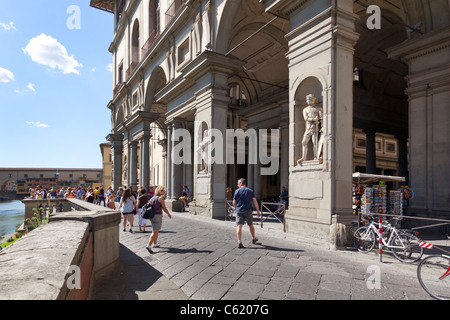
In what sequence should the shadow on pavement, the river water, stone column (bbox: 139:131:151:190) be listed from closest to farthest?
the shadow on pavement < the river water < stone column (bbox: 139:131:151:190)

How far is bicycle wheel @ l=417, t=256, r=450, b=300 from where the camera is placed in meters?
3.84

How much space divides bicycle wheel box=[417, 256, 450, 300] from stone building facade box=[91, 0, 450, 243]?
239 cm

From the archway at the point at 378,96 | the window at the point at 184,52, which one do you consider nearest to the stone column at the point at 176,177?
the window at the point at 184,52

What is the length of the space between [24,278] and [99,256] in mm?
2447

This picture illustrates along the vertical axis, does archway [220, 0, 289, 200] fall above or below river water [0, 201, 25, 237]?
above

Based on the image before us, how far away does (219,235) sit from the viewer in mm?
8031

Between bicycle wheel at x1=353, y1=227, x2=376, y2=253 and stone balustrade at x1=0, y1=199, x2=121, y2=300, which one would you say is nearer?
stone balustrade at x1=0, y1=199, x2=121, y2=300

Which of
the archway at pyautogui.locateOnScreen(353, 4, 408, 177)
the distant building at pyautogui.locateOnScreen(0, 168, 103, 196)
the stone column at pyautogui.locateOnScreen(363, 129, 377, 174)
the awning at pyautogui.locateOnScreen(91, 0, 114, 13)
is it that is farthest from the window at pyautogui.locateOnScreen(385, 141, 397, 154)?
the distant building at pyautogui.locateOnScreen(0, 168, 103, 196)

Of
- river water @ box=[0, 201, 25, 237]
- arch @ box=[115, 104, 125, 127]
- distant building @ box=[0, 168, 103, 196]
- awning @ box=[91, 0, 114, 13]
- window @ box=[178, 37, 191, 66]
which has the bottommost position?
river water @ box=[0, 201, 25, 237]

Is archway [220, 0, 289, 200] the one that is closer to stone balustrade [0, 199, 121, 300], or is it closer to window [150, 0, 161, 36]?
window [150, 0, 161, 36]

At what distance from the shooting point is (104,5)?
34.2 meters
